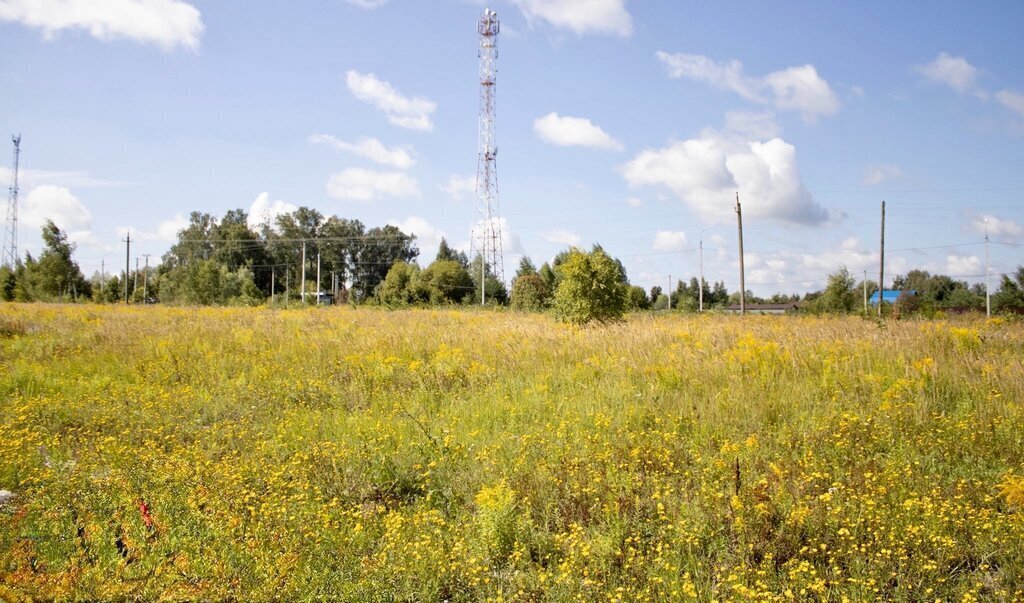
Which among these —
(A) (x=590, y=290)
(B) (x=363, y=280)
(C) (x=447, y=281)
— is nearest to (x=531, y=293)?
(C) (x=447, y=281)

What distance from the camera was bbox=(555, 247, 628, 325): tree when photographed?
18000 millimetres

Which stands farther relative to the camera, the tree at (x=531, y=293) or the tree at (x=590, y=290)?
the tree at (x=531, y=293)

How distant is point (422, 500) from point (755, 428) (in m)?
3.31

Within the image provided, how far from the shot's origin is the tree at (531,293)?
41.7 m

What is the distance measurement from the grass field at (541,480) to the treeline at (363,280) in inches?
411

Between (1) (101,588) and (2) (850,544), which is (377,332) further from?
(2) (850,544)

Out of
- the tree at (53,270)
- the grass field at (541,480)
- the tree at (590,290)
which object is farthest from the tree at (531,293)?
the tree at (53,270)

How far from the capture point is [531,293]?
142 feet

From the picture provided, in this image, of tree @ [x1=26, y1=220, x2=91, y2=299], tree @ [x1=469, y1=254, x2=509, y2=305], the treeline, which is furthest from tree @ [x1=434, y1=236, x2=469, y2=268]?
tree @ [x1=26, y1=220, x2=91, y2=299]

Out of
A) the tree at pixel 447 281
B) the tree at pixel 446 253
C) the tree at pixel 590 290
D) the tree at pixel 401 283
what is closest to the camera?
the tree at pixel 590 290

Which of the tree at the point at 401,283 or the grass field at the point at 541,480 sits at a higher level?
the tree at the point at 401,283

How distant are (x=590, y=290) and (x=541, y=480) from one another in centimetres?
1395

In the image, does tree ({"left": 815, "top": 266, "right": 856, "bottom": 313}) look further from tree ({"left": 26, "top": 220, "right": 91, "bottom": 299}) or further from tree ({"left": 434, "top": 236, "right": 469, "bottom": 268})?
tree ({"left": 26, "top": 220, "right": 91, "bottom": 299})

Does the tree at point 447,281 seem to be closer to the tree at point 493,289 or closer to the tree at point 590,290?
the tree at point 493,289
